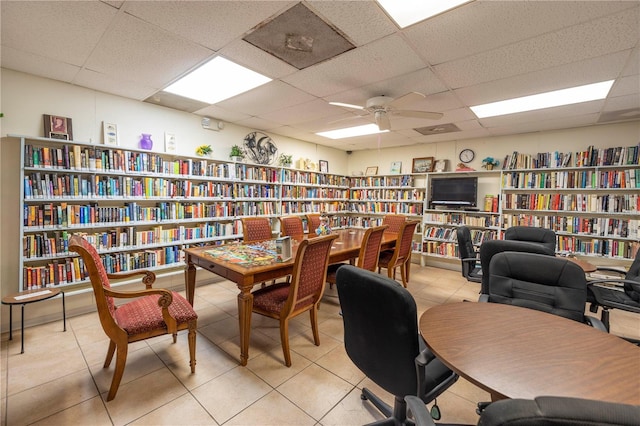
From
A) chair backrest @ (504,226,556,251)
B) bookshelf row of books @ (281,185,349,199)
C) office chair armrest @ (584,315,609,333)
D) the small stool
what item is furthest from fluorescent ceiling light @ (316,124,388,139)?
the small stool

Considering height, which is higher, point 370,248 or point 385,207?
point 385,207

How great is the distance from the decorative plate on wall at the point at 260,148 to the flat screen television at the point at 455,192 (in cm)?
325

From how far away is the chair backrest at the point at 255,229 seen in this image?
354 centimetres

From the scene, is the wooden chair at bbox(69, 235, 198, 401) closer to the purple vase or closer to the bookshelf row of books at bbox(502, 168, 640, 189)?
the purple vase

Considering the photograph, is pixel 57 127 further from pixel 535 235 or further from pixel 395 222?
pixel 535 235

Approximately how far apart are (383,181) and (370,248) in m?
3.55

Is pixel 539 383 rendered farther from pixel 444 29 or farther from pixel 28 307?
→ pixel 28 307

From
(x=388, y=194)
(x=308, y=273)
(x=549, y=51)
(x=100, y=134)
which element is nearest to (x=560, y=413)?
(x=308, y=273)

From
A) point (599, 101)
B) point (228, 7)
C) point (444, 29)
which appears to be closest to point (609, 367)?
point (444, 29)

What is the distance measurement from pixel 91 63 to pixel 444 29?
3018 millimetres

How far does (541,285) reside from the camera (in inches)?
68.6

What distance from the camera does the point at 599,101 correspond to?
10.0ft

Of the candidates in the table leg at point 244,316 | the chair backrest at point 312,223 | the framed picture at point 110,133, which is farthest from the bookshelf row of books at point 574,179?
the framed picture at point 110,133

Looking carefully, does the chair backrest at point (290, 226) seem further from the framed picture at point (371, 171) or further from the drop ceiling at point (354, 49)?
the framed picture at point (371, 171)
